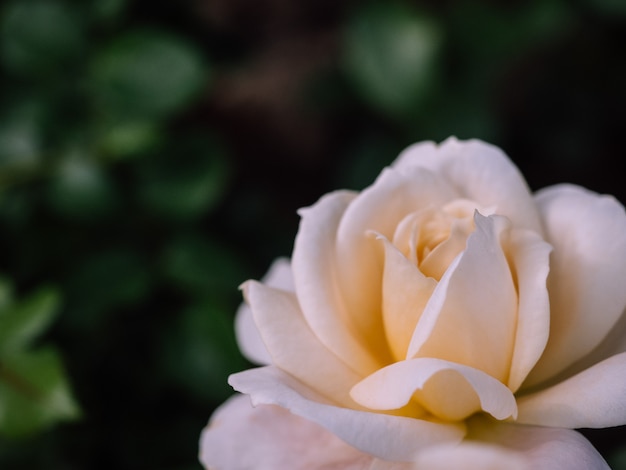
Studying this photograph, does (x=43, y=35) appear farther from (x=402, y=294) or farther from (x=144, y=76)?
(x=402, y=294)

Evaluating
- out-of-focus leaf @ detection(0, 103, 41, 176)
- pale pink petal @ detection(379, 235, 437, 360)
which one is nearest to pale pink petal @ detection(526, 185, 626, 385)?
pale pink petal @ detection(379, 235, 437, 360)

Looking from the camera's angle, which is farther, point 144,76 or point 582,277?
point 144,76

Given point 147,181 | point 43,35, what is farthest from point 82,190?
point 43,35

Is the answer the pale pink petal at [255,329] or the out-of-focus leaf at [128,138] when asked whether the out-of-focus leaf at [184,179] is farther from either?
the pale pink petal at [255,329]

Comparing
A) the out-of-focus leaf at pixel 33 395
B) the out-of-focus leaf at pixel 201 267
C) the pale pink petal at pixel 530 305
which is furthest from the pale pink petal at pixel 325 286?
the out-of-focus leaf at pixel 201 267

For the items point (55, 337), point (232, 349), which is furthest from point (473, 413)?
point (55, 337)
